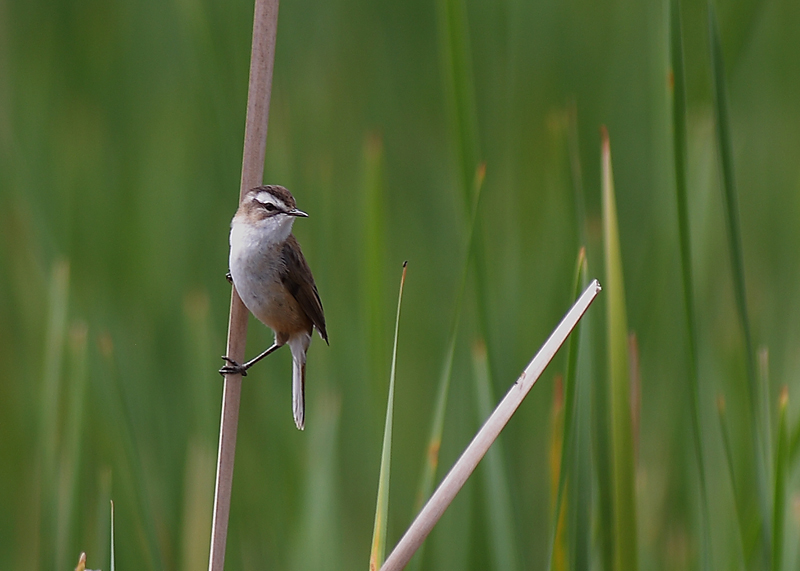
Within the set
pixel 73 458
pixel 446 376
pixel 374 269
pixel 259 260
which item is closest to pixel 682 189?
pixel 446 376

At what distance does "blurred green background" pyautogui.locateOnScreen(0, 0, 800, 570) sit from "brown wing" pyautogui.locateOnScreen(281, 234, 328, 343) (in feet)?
0.21

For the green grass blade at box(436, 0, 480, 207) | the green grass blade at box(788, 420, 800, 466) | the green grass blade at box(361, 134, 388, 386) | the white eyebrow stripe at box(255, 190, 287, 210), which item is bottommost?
the green grass blade at box(788, 420, 800, 466)

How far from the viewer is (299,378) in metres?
2.26

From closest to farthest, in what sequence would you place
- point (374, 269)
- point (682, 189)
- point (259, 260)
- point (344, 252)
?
point (682, 189)
point (374, 269)
point (259, 260)
point (344, 252)

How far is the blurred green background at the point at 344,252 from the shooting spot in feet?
6.95

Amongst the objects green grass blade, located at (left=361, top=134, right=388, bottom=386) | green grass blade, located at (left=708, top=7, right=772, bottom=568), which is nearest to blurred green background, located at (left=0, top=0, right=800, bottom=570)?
green grass blade, located at (left=361, top=134, right=388, bottom=386)

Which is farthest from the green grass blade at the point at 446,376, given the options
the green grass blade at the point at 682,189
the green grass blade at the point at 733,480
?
the green grass blade at the point at 733,480

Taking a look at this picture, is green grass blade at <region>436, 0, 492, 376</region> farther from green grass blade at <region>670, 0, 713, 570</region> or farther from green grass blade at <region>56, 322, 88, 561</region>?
green grass blade at <region>56, 322, 88, 561</region>

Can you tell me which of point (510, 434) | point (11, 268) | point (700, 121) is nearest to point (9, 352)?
point (11, 268)

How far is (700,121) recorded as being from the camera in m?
2.52

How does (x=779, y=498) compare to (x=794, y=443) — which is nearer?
(x=779, y=498)

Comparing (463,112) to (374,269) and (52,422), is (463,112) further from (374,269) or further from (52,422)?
(52,422)

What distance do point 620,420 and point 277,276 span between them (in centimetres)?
111

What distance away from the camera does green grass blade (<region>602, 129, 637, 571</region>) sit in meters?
1.45
